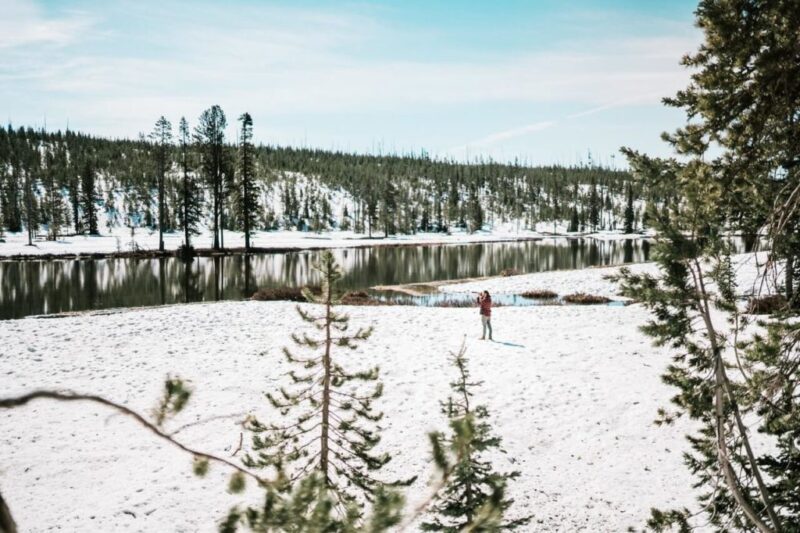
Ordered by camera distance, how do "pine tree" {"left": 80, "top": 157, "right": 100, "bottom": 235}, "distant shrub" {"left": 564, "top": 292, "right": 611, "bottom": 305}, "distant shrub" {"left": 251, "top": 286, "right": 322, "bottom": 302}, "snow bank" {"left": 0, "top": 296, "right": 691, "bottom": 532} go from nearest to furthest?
1. "snow bank" {"left": 0, "top": 296, "right": 691, "bottom": 532}
2. "distant shrub" {"left": 564, "top": 292, "right": 611, "bottom": 305}
3. "distant shrub" {"left": 251, "top": 286, "right": 322, "bottom": 302}
4. "pine tree" {"left": 80, "top": 157, "right": 100, "bottom": 235}

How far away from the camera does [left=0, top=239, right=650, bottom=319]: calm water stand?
30359 millimetres

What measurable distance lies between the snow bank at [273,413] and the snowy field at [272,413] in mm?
39

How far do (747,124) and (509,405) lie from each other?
922 centimetres

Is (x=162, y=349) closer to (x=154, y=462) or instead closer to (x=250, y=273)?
(x=154, y=462)

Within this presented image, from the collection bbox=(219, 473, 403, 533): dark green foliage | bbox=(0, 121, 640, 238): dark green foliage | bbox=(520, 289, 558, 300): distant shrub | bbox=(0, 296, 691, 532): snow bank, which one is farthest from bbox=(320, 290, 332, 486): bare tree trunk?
bbox=(0, 121, 640, 238): dark green foliage

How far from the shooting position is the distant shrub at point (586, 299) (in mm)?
29609

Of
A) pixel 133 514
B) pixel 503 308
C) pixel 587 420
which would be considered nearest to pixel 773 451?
pixel 587 420

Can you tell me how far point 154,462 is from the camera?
10773 millimetres

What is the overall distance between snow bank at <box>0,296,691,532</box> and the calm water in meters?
5.70

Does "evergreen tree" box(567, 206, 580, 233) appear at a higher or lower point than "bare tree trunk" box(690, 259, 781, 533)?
higher

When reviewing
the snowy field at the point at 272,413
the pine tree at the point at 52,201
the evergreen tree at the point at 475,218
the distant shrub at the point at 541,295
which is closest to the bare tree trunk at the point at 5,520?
the snowy field at the point at 272,413

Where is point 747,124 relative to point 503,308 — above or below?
above

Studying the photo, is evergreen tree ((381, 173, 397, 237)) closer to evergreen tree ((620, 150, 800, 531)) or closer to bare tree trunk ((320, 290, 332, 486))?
bare tree trunk ((320, 290, 332, 486))

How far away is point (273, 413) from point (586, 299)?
878 inches
